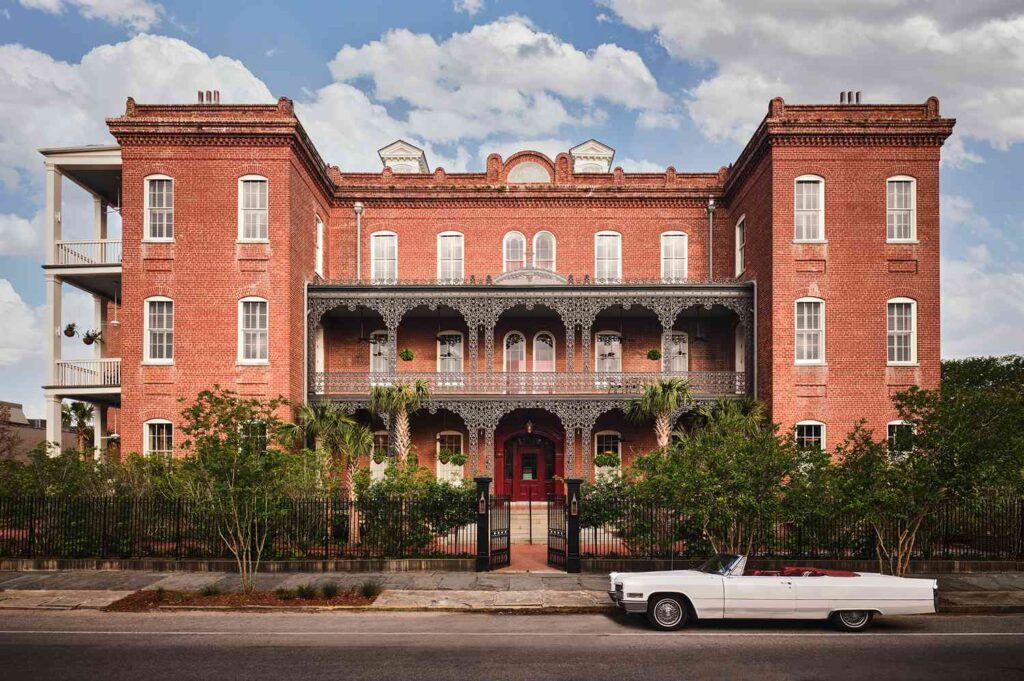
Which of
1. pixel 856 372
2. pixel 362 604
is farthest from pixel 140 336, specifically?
pixel 856 372

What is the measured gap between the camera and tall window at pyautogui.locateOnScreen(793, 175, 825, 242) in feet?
77.6

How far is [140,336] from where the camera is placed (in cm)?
2328

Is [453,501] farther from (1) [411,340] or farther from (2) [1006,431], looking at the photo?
(1) [411,340]

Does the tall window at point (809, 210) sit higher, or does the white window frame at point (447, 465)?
the tall window at point (809, 210)

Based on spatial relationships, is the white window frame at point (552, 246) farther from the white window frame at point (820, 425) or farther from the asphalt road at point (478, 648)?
Result: the asphalt road at point (478, 648)

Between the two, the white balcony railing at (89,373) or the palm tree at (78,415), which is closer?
the white balcony railing at (89,373)

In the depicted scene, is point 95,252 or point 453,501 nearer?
point 453,501

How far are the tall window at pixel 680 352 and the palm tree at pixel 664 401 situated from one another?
359 cm

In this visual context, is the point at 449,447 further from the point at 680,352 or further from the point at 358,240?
the point at 680,352

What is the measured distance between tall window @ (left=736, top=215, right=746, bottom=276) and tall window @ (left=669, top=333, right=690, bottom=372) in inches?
118

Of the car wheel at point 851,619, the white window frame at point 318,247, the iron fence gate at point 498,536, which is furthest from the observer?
the white window frame at point 318,247

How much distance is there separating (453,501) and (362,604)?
3.90m

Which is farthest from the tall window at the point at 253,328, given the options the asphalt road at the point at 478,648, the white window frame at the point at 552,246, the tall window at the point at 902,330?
the tall window at the point at 902,330

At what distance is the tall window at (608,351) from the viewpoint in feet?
92.7
